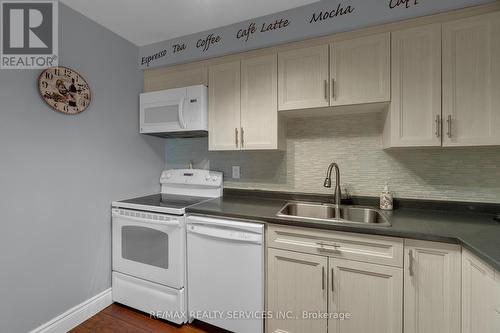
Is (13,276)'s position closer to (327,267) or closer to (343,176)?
(327,267)

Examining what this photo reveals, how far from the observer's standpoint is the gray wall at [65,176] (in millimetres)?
1366

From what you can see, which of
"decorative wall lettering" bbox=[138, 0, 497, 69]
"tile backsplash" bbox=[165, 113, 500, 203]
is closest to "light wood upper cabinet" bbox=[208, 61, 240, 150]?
"decorative wall lettering" bbox=[138, 0, 497, 69]

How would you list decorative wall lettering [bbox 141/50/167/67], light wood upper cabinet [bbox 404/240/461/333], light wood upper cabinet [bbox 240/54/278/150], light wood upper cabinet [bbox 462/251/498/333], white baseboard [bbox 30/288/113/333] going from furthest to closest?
decorative wall lettering [bbox 141/50/167/67]
light wood upper cabinet [bbox 240/54/278/150]
white baseboard [bbox 30/288/113/333]
light wood upper cabinet [bbox 404/240/461/333]
light wood upper cabinet [bbox 462/251/498/333]

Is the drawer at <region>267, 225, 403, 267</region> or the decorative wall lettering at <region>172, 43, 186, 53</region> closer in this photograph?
the drawer at <region>267, 225, 403, 267</region>

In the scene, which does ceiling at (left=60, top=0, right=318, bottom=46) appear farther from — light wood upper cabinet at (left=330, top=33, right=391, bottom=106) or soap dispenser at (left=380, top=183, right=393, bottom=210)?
soap dispenser at (left=380, top=183, right=393, bottom=210)

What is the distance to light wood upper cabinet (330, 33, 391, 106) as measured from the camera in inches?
58.3

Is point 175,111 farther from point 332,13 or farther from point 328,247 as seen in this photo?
point 328,247

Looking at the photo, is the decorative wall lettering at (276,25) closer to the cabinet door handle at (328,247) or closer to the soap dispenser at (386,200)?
the soap dispenser at (386,200)

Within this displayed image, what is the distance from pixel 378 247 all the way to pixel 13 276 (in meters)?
2.19

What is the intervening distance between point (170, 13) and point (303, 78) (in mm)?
1164

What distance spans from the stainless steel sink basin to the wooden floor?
Result: 1141mm

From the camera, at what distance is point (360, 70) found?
153cm

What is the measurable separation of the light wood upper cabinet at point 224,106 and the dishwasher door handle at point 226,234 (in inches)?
27.7

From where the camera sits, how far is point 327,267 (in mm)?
1346
